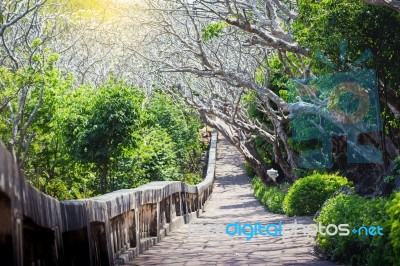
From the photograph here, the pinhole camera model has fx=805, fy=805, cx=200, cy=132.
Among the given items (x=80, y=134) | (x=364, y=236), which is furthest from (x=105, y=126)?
(x=364, y=236)

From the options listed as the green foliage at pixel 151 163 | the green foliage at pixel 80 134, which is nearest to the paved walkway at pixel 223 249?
the green foliage at pixel 80 134

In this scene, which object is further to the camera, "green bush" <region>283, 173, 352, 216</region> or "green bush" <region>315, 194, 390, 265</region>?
"green bush" <region>283, 173, 352, 216</region>

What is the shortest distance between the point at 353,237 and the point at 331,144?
50.7ft

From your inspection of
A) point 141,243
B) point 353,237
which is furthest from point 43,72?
point 353,237

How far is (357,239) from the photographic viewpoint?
931cm

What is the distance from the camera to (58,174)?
2564cm

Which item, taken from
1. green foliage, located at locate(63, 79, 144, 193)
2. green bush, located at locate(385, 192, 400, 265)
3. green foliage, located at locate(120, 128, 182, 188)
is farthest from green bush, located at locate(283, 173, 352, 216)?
green bush, located at locate(385, 192, 400, 265)

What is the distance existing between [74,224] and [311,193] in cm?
1318

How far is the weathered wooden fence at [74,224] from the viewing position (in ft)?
13.1

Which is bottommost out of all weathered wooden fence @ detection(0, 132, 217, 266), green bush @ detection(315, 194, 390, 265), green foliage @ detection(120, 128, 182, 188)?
green bush @ detection(315, 194, 390, 265)

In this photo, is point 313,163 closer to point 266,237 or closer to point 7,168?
point 266,237

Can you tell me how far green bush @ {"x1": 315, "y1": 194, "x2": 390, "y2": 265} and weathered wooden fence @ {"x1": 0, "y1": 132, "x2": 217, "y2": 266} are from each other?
2589mm

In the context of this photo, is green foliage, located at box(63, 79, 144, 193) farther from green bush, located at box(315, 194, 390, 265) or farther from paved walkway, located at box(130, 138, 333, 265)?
green bush, located at box(315, 194, 390, 265)

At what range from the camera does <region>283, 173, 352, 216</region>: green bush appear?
19.0 metres
